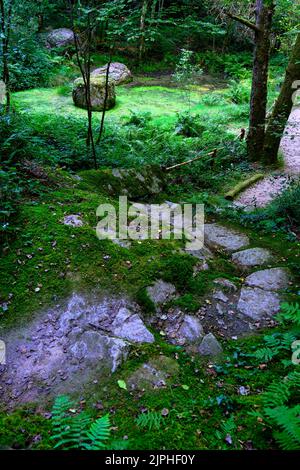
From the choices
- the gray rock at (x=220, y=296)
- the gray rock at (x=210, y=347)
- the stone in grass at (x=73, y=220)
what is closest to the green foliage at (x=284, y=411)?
the gray rock at (x=210, y=347)

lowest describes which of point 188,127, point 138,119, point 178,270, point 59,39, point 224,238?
point 224,238

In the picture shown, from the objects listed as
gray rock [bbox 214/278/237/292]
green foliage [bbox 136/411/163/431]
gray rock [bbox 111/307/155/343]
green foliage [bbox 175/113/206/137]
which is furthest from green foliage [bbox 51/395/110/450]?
green foliage [bbox 175/113/206/137]

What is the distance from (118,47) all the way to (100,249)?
2194 cm

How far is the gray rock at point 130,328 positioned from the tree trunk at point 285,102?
253 inches

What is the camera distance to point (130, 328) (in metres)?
3.85

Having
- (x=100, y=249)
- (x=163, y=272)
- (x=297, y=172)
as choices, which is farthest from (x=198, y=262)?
(x=297, y=172)

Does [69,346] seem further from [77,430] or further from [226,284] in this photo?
[226,284]

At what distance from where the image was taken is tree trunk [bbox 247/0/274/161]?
30.6 feet

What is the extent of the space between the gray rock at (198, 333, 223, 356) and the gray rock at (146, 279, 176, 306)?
2.23ft

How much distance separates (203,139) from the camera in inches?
479

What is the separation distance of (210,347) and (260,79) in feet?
28.0

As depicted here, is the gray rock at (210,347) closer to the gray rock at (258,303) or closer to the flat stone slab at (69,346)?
the flat stone slab at (69,346)

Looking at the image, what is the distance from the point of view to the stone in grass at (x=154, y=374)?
10.7 feet

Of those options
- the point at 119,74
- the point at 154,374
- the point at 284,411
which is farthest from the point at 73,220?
the point at 119,74
